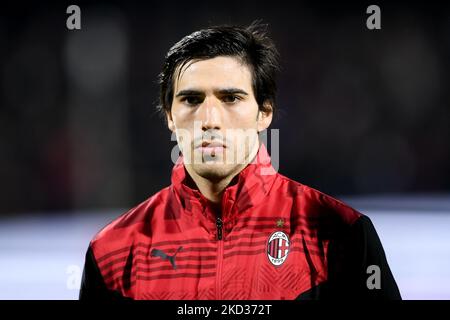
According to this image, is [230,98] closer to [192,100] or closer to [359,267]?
[192,100]

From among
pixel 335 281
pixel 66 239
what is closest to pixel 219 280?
pixel 335 281

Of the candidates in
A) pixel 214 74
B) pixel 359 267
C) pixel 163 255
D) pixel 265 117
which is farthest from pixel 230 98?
pixel 359 267

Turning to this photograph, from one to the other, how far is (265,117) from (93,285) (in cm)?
82

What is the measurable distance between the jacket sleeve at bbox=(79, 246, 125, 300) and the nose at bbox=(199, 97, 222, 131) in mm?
584

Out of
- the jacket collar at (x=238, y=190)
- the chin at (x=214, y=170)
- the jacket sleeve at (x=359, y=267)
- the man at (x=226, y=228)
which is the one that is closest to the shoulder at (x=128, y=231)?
the man at (x=226, y=228)

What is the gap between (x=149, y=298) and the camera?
76.2 inches

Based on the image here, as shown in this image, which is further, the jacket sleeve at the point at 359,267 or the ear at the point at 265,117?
the ear at the point at 265,117

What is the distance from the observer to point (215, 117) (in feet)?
6.49

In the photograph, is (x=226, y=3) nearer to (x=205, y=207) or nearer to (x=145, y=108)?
(x=145, y=108)

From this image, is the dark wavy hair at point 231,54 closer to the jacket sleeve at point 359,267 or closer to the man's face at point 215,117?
the man's face at point 215,117

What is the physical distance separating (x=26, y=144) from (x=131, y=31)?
4.69 ft

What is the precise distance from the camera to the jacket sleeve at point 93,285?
78.4 inches

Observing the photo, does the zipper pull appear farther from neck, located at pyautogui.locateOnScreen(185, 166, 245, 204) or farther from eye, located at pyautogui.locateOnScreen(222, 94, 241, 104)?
eye, located at pyautogui.locateOnScreen(222, 94, 241, 104)

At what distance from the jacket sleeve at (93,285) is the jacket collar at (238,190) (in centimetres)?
35
